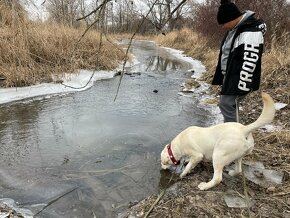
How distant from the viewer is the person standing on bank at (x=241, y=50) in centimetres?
387

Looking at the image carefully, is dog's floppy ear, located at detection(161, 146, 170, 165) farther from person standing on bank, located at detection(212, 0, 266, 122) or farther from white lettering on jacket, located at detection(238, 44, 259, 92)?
white lettering on jacket, located at detection(238, 44, 259, 92)

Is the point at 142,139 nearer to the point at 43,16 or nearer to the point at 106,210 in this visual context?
the point at 106,210

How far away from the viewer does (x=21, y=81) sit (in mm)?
8391

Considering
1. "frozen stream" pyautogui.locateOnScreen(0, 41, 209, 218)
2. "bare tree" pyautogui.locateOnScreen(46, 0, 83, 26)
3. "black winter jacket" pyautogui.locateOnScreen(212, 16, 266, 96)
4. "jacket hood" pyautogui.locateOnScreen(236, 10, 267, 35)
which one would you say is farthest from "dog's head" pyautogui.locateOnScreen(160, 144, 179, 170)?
"bare tree" pyautogui.locateOnScreen(46, 0, 83, 26)

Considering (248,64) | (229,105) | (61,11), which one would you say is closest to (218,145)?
(229,105)

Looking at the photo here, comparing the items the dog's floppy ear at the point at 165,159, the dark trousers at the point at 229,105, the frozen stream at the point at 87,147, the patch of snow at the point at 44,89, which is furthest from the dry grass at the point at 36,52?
the dog's floppy ear at the point at 165,159

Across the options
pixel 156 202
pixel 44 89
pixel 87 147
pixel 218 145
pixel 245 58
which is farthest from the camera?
pixel 44 89

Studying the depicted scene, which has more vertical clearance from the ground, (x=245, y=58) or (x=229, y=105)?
(x=245, y=58)

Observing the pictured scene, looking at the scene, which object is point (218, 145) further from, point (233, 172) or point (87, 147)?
point (87, 147)

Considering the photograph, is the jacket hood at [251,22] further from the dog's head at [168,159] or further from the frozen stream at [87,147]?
the frozen stream at [87,147]

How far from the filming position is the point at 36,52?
942 centimetres

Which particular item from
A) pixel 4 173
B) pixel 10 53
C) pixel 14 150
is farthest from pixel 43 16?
pixel 4 173

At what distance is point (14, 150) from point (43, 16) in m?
7.10

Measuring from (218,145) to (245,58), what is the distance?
1.15m
